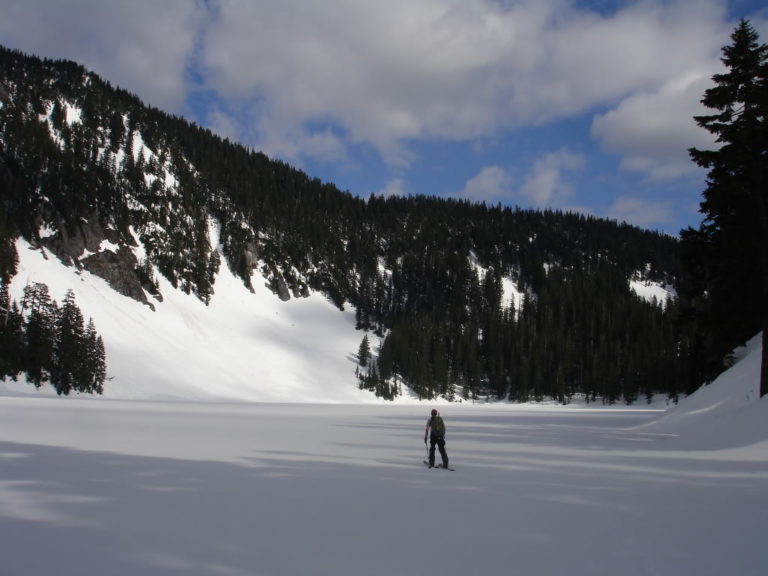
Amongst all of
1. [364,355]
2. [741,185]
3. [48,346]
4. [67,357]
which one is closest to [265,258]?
[364,355]

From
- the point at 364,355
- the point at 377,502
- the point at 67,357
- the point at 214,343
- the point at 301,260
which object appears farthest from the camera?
the point at 301,260

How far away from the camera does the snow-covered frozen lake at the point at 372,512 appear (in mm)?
6758

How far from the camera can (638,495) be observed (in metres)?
11.2

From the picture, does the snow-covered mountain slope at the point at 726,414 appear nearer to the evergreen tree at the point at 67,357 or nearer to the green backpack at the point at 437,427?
the green backpack at the point at 437,427

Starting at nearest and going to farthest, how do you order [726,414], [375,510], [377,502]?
[375,510] → [377,502] → [726,414]

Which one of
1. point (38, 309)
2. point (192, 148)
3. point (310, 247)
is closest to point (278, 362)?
point (38, 309)

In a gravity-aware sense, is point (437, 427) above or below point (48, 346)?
below

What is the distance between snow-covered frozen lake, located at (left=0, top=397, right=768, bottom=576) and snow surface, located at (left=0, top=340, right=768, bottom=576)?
0.04 m

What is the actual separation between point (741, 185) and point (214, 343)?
99.6 meters

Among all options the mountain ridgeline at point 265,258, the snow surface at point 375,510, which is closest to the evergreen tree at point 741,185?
the snow surface at point 375,510

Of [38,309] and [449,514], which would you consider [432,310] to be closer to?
[38,309]

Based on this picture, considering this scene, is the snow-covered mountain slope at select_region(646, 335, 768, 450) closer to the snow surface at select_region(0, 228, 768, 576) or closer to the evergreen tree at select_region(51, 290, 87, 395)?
the snow surface at select_region(0, 228, 768, 576)

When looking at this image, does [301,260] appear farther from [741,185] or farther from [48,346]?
[741,185]

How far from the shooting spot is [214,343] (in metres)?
106
